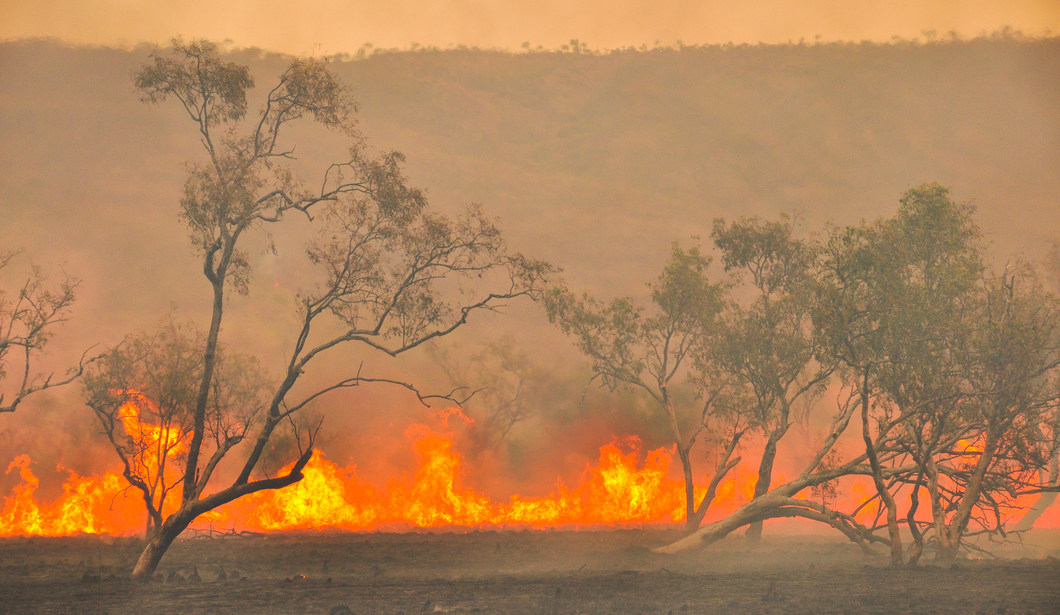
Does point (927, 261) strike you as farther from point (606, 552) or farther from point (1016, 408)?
point (606, 552)

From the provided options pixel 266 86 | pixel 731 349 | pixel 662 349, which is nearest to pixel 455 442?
pixel 662 349

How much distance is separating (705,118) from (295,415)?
86.6 m

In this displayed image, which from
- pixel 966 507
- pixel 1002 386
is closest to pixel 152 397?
pixel 966 507

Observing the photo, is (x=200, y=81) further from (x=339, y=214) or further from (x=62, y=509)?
(x=62, y=509)

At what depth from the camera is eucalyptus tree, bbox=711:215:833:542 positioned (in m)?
37.5

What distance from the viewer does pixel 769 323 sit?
3872 cm

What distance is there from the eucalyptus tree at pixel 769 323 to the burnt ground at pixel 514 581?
281 inches

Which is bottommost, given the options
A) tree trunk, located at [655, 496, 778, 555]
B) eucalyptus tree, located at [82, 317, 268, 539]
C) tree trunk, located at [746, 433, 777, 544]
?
tree trunk, located at [655, 496, 778, 555]

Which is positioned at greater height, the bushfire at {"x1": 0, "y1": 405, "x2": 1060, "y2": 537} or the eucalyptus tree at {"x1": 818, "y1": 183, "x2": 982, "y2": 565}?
the eucalyptus tree at {"x1": 818, "y1": 183, "x2": 982, "y2": 565}

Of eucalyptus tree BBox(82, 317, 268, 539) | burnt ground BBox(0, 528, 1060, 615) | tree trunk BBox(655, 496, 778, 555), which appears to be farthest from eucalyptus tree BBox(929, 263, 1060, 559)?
eucalyptus tree BBox(82, 317, 268, 539)

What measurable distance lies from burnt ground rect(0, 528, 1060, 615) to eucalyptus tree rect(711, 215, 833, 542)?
7139 millimetres

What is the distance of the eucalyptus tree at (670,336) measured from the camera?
41219 millimetres

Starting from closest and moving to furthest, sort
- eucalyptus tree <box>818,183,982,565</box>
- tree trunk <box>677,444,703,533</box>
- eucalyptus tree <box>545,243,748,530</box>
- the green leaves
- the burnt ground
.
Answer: the burnt ground, the green leaves, eucalyptus tree <box>818,183,982,565</box>, tree trunk <box>677,444,703,533</box>, eucalyptus tree <box>545,243,748,530</box>

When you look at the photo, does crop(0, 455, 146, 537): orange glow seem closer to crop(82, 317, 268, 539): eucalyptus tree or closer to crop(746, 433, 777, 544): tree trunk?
crop(82, 317, 268, 539): eucalyptus tree
